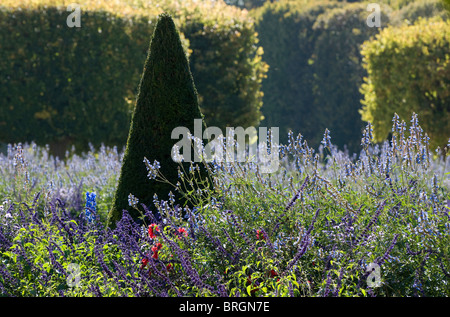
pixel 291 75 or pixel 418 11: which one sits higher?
pixel 418 11

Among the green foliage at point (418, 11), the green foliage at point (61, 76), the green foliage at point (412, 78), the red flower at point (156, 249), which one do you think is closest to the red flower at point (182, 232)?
the red flower at point (156, 249)

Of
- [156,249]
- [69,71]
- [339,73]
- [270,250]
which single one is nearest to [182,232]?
[156,249]

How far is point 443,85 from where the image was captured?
11781 millimetres

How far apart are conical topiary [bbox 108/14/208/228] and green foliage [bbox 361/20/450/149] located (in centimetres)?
774

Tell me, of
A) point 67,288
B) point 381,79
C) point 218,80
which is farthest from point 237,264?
point 381,79

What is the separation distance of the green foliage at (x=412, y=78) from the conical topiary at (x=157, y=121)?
774 centimetres

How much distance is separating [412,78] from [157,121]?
8.39 m

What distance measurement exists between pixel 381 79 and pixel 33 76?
746cm

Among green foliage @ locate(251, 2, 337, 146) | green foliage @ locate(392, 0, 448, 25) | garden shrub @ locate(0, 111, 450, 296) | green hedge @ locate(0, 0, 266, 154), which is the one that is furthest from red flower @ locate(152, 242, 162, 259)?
green foliage @ locate(392, 0, 448, 25)

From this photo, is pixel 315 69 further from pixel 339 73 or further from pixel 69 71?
pixel 69 71

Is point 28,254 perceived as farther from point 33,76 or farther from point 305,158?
point 33,76

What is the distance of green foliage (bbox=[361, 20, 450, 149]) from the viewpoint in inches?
465

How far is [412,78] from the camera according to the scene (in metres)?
12.3
